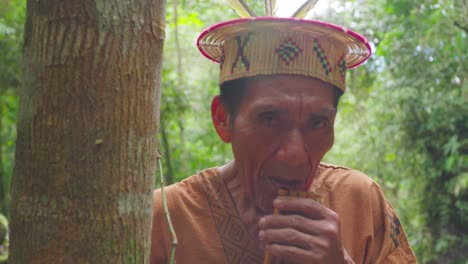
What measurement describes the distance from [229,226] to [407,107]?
5.17m

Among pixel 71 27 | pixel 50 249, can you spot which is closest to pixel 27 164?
pixel 50 249

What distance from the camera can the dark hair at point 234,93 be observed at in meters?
1.90

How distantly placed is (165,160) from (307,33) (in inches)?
259

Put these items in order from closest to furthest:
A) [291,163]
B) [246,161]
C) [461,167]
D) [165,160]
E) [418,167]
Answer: [291,163], [246,161], [461,167], [418,167], [165,160]

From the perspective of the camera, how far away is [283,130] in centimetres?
176

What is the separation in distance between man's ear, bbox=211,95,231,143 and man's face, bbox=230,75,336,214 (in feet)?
0.41

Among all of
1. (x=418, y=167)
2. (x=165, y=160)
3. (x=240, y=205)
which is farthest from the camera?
(x=165, y=160)

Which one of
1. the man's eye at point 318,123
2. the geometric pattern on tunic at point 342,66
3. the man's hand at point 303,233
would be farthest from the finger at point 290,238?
the geometric pattern on tunic at point 342,66

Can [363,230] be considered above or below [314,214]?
below

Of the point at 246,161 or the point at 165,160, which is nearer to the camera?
the point at 246,161

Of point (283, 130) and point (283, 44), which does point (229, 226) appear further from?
point (283, 44)

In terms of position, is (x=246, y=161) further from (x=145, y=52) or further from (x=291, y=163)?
(x=145, y=52)

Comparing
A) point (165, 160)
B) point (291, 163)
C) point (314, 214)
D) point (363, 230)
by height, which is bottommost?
point (165, 160)

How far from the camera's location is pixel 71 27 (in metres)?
1.07
